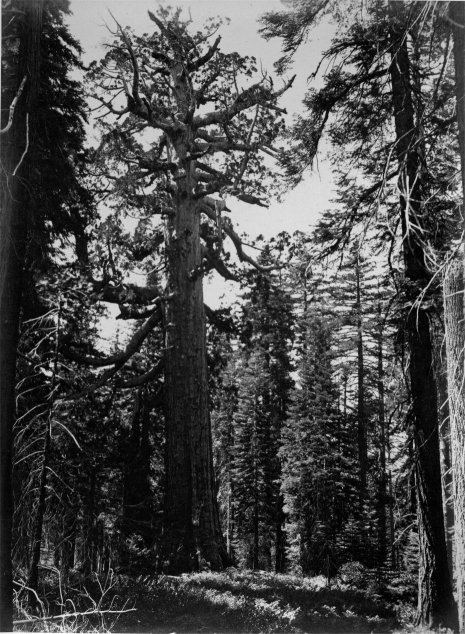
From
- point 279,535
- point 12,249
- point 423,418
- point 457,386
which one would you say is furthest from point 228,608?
point 279,535

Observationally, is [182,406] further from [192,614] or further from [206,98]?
[206,98]

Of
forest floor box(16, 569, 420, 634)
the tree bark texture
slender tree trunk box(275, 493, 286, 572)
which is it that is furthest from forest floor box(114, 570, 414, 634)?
slender tree trunk box(275, 493, 286, 572)

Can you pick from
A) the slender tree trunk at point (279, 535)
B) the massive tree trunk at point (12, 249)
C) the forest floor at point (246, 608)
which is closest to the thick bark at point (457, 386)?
the forest floor at point (246, 608)

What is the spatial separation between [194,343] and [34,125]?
613 cm

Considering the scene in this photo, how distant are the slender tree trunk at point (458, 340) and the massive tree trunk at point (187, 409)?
20.5 feet

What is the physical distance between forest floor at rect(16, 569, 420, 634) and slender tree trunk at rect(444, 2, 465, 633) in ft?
10.3

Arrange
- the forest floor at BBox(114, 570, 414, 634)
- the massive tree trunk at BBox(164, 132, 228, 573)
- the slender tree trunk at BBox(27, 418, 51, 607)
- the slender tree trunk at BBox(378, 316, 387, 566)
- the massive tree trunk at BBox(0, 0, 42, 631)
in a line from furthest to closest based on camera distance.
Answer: the slender tree trunk at BBox(378, 316, 387, 566)
the massive tree trunk at BBox(164, 132, 228, 573)
the forest floor at BBox(114, 570, 414, 634)
the slender tree trunk at BBox(27, 418, 51, 607)
the massive tree trunk at BBox(0, 0, 42, 631)

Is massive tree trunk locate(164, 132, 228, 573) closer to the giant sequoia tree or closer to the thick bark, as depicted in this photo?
the giant sequoia tree

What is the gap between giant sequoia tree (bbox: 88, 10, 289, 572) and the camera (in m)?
10.7

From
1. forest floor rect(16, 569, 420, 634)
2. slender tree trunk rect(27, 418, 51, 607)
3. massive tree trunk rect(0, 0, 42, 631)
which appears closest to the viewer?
massive tree trunk rect(0, 0, 42, 631)

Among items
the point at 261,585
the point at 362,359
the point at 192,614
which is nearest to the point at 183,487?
the point at 261,585

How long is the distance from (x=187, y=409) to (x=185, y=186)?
4.69 meters

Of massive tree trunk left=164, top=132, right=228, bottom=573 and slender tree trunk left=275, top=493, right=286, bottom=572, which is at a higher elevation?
massive tree trunk left=164, top=132, right=228, bottom=573

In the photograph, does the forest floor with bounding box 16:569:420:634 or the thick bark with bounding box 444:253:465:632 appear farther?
the forest floor with bounding box 16:569:420:634
